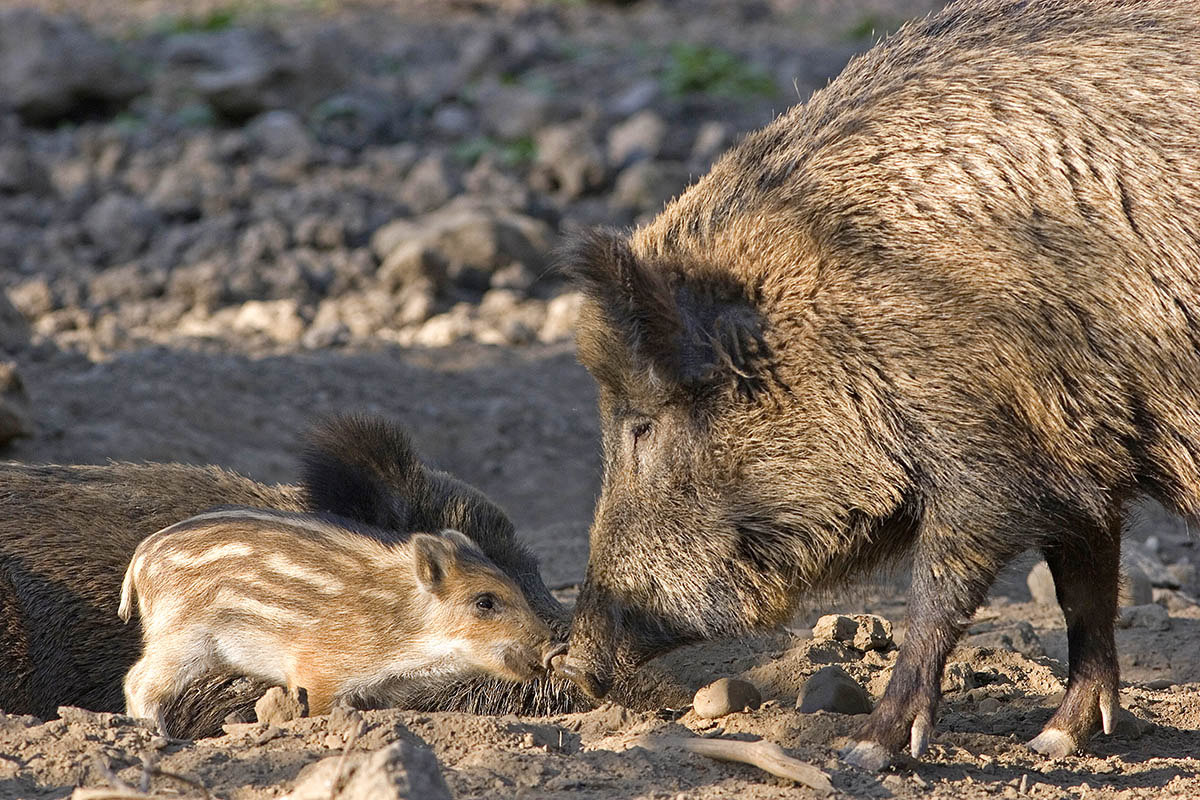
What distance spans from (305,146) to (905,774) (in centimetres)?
909

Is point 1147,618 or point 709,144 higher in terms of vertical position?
point 709,144

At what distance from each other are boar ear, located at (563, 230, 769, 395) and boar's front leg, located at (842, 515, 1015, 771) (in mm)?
707

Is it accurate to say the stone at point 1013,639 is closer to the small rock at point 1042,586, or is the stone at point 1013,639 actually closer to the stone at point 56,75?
the small rock at point 1042,586

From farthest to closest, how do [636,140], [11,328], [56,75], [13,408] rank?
[56,75], [636,140], [11,328], [13,408]

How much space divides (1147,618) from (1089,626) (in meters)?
1.43

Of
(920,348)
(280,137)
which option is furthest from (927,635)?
(280,137)

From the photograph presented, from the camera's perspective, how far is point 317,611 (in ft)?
15.1

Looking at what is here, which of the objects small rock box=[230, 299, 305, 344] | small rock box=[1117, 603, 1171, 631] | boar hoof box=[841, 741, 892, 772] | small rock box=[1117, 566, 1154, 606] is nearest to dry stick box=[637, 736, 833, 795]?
boar hoof box=[841, 741, 892, 772]

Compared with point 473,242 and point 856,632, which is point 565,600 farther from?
point 473,242

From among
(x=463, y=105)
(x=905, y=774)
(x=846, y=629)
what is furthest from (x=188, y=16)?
(x=905, y=774)

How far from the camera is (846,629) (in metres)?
5.19

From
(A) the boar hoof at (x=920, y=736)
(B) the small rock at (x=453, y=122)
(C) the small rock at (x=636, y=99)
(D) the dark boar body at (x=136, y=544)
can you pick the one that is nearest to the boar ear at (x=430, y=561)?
(D) the dark boar body at (x=136, y=544)

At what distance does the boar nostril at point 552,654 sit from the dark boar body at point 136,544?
133mm

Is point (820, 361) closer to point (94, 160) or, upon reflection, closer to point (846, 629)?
point (846, 629)
